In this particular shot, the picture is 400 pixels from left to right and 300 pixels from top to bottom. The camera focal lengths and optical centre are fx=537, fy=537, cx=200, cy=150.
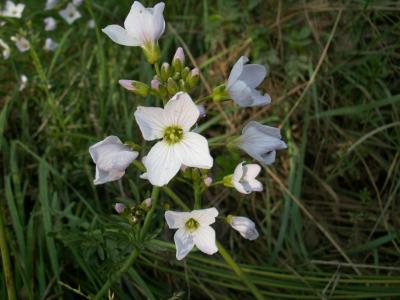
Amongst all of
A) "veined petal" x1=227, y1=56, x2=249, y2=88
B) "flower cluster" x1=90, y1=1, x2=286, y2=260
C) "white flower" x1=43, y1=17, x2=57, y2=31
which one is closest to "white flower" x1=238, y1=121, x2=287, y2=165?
"flower cluster" x1=90, y1=1, x2=286, y2=260

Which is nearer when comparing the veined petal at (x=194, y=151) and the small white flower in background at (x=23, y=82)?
the veined petal at (x=194, y=151)

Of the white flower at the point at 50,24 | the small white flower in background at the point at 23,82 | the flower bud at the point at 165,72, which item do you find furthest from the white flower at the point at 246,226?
the white flower at the point at 50,24

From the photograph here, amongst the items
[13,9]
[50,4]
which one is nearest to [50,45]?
[50,4]

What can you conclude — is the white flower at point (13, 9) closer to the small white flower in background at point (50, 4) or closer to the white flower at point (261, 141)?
the small white flower in background at point (50, 4)

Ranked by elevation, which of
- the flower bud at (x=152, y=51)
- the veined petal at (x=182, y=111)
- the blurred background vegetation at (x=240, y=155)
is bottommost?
the blurred background vegetation at (x=240, y=155)

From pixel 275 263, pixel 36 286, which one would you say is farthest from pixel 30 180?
pixel 275 263
